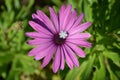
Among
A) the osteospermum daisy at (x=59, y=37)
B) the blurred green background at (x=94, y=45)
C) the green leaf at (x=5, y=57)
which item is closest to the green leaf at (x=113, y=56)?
the blurred green background at (x=94, y=45)

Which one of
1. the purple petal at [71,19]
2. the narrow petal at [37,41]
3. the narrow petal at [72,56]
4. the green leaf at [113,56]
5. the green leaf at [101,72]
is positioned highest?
the purple petal at [71,19]

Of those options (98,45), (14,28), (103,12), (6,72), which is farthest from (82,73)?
(6,72)

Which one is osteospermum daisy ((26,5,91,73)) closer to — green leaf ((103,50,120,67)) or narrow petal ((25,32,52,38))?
narrow petal ((25,32,52,38))

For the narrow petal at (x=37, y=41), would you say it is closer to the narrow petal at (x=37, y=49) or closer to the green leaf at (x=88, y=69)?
the narrow petal at (x=37, y=49)

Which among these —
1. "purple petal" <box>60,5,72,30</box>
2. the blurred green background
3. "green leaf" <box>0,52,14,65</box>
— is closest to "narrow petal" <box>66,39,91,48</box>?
"purple petal" <box>60,5,72,30</box>

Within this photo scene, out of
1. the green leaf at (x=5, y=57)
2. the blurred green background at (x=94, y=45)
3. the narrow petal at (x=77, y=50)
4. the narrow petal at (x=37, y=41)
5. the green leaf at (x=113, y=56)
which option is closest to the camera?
the narrow petal at (x=37, y=41)

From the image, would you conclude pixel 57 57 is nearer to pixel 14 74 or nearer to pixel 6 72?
pixel 14 74

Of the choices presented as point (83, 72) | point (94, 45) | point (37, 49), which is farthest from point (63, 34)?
point (83, 72)
